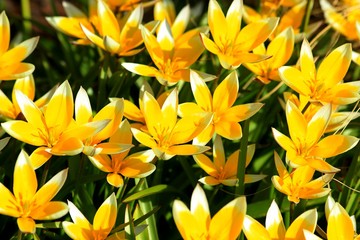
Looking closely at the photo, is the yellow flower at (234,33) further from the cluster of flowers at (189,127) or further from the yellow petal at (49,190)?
the yellow petal at (49,190)

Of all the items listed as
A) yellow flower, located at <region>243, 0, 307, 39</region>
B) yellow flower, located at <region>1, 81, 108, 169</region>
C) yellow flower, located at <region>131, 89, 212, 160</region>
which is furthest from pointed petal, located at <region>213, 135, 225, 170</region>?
yellow flower, located at <region>243, 0, 307, 39</region>

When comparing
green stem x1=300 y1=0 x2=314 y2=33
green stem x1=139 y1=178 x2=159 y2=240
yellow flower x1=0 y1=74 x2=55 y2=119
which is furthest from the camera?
green stem x1=300 y1=0 x2=314 y2=33

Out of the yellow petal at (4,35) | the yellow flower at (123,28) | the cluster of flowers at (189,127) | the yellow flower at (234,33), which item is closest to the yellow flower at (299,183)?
the cluster of flowers at (189,127)

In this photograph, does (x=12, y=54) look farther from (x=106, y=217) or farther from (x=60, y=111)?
(x=106, y=217)

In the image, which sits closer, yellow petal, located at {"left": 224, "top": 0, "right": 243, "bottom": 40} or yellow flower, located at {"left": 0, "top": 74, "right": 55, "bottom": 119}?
yellow flower, located at {"left": 0, "top": 74, "right": 55, "bottom": 119}

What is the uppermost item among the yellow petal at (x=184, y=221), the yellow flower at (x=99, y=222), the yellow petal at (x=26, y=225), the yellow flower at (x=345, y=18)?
the yellow flower at (x=345, y=18)

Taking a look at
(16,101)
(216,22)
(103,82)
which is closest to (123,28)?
(103,82)

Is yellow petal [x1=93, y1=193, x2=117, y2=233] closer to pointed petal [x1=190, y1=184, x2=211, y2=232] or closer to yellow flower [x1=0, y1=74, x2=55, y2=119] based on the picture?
pointed petal [x1=190, y1=184, x2=211, y2=232]
